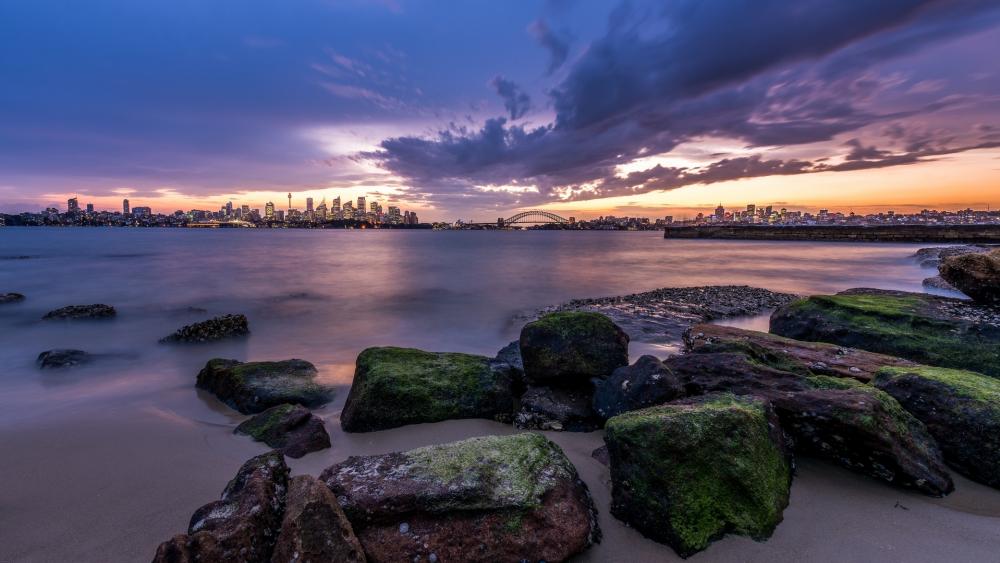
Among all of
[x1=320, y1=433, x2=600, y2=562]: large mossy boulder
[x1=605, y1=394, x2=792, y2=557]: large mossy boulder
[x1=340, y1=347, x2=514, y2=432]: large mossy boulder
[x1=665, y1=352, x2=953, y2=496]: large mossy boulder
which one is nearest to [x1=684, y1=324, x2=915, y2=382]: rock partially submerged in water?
[x1=665, y1=352, x2=953, y2=496]: large mossy boulder

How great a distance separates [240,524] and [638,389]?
3403 mm

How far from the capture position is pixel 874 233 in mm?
68062

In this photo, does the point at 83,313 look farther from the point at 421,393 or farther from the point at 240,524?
the point at 240,524

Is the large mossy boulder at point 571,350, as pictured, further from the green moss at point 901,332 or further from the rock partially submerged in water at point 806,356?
the green moss at point 901,332

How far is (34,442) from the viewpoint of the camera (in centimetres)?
524

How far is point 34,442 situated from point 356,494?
5.12 metres

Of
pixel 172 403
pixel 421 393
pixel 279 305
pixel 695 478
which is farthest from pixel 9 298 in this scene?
pixel 695 478

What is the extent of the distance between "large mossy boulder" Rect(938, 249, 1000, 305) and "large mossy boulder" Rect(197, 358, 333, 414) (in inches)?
484

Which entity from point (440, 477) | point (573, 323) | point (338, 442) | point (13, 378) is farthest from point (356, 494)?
point (13, 378)

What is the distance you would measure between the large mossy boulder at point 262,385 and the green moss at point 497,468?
3.43m

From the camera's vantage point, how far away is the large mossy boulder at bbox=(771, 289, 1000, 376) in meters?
6.46

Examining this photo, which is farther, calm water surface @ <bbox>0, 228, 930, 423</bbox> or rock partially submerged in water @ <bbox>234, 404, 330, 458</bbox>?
calm water surface @ <bbox>0, 228, 930, 423</bbox>

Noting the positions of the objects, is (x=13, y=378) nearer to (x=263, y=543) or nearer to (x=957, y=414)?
(x=263, y=543)

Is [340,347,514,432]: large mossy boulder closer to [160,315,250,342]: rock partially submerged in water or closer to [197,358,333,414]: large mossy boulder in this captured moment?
[197,358,333,414]: large mossy boulder
